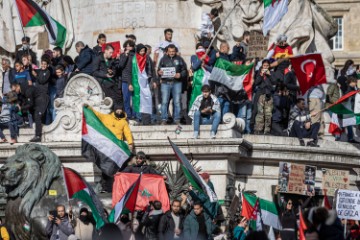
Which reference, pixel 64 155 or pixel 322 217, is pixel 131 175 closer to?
pixel 64 155

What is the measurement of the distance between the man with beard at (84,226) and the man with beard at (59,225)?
25cm

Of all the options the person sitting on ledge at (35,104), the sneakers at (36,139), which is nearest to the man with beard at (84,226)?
the sneakers at (36,139)

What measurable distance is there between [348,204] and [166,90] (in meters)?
4.58

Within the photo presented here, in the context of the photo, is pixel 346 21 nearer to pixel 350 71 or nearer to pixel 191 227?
pixel 350 71

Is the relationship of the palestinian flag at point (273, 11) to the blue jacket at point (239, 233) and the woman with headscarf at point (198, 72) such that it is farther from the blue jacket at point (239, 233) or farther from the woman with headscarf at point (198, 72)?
the blue jacket at point (239, 233)

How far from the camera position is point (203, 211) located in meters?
29.3

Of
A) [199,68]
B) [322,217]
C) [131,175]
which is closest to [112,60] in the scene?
[199,68]

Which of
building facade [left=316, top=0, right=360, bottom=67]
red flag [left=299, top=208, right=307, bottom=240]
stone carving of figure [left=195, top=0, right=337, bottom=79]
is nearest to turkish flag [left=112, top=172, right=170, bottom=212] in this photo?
red flag [left=299, top=208, right=307, bottom=240]

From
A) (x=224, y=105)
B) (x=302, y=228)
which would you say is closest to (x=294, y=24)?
(x=224, y=105)

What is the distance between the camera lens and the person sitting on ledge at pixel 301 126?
1324 inches

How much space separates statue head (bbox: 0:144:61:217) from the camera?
3020 centimetres

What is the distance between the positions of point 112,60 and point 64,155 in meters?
2.31

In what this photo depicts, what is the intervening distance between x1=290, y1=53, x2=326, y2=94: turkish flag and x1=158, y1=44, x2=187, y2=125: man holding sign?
7.38ft

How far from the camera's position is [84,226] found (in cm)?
2881
